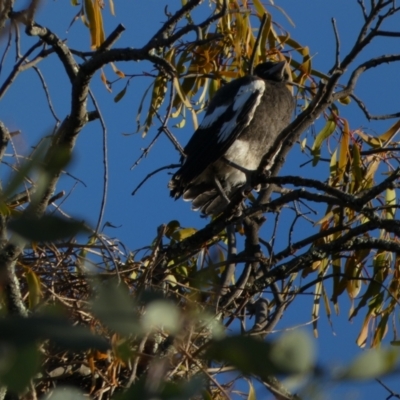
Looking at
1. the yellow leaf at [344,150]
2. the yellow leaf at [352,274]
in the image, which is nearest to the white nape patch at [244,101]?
Answer: the yellow leaf at [344,150]

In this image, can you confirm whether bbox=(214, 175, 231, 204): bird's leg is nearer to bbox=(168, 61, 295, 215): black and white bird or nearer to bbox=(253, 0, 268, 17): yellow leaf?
bbox=(168, 61, 295, 215): black and white bird

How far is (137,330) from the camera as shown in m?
0.35

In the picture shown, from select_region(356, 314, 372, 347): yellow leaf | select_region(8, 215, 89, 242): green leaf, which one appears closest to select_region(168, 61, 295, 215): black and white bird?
select_region(356, 314, 372, 347): yellow leaf

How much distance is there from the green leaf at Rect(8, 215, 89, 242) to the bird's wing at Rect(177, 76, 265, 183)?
2475 mm

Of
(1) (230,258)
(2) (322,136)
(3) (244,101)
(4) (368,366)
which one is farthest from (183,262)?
(4) (368,366)

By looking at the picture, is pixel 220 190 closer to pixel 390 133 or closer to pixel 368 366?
pixel 390 133

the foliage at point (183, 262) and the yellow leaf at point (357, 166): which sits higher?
the yellow leaf at point (357, 166)

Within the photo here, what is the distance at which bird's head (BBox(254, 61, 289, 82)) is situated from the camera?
2914mm

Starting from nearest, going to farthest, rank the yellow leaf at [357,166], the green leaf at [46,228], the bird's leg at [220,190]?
the green leaf at [46,228] → the yellow leaf at [357,166] → the bird's leg at [220,190]

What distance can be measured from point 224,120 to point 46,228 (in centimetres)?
269

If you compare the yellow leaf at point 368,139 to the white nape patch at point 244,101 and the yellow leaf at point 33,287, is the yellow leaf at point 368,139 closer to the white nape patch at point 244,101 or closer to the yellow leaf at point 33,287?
the white nape patch at point 244,101

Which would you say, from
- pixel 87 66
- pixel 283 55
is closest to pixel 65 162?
pixel 87 66

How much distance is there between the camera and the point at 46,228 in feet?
1.13

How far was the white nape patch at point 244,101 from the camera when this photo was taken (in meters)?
2.97
